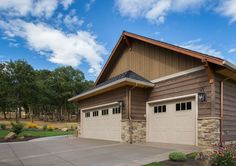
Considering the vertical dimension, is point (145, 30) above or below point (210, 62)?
above

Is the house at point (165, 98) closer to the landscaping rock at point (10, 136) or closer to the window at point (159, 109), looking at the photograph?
the window at point (159, 109)

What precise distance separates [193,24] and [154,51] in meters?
4.50

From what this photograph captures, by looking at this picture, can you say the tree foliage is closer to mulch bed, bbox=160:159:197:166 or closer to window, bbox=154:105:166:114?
window, bbox=154:105:166:114

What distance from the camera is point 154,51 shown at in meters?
12.0

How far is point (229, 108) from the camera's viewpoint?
32.3ft

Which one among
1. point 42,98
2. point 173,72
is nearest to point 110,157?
point 173,72

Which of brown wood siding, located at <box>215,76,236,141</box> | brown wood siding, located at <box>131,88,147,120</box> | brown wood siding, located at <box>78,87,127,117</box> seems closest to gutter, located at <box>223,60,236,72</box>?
brown wood siding, located at <box>215,76,236,141</box>

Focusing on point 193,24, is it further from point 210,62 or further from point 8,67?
point 8,67

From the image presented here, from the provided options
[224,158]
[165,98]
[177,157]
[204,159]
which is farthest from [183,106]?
[224,158]

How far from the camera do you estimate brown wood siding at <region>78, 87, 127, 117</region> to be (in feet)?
38.7

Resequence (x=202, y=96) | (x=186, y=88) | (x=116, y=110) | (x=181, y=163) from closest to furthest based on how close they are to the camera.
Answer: (x=181, y=163)
(x=202, y=96)
(x=186, y=88)
(x=116, y=110)

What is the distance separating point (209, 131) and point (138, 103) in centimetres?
409

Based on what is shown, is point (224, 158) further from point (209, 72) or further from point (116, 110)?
point (116, 110)

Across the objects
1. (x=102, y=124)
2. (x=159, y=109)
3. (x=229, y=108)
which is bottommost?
(x=102, y=124)
